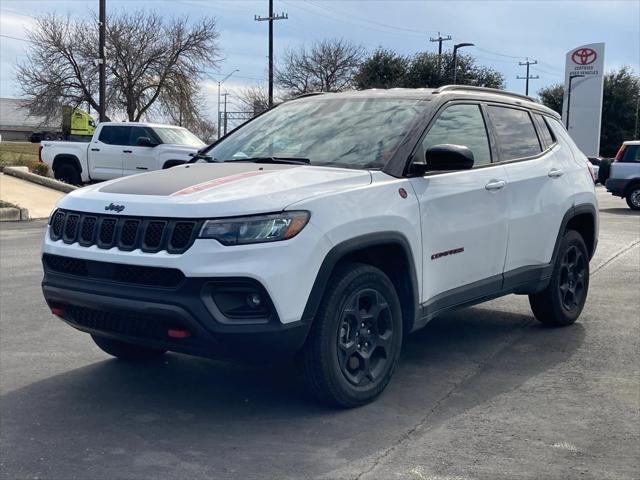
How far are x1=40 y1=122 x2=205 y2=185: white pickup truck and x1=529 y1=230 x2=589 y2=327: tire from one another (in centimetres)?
1297

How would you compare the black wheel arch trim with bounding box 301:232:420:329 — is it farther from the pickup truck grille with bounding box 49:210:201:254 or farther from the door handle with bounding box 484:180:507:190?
the door handle with bounding box 484:180:507:190

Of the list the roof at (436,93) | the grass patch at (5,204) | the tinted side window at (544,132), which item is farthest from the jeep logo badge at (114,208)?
the grass patch at (5,204)

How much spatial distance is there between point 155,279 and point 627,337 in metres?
4.11

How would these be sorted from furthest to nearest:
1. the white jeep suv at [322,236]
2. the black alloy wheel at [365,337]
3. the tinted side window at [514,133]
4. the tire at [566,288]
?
the tire at [566,288]
the tinted side window at [514,133]
the black alloy wheel at [365,337]
the white jeep suv at [322,236]

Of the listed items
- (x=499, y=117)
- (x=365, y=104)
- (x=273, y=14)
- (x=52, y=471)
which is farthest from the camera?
(x=273, y=14)

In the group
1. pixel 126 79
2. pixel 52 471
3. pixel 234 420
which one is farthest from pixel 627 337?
pixel 126 79

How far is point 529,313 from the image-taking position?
714cm

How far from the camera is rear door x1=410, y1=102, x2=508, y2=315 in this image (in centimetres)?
478

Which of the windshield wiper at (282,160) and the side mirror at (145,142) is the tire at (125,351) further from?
the side mirror at (145,142)

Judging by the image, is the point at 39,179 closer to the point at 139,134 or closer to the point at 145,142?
the point at 139,134

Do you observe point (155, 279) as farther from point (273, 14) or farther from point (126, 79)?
point (126, 79)

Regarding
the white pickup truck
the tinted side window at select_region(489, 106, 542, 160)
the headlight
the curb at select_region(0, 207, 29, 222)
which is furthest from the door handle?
the white pickup truck

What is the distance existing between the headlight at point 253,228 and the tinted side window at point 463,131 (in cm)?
139

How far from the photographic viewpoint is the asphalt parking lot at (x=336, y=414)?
12.1 ft
